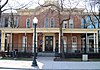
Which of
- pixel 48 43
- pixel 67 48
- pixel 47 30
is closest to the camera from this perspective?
pixel 67 48

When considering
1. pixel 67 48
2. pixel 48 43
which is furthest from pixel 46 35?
pixel 67 48

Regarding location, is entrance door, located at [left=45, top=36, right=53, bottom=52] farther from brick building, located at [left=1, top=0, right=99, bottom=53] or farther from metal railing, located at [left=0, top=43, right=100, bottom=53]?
metal railing, located at [left=0, top=43, right=100, bottom=53]

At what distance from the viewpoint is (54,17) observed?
40.2 metres

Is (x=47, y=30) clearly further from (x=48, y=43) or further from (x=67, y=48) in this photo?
(x=67, y=48)

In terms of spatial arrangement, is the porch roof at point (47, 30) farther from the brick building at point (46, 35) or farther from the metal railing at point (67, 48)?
the metal railing at point (67, 48)

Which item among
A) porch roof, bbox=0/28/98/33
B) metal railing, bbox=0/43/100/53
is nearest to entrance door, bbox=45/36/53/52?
metal railing, bbox=0/43/100/53

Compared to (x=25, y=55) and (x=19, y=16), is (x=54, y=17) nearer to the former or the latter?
(x=19, y=16)

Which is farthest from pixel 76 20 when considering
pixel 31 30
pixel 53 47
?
pixel 31 30

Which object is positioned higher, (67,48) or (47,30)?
(47,30)

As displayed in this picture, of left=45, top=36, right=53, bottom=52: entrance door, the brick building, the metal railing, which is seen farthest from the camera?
left=45, top=36, right=53, bottom=52: entrance door

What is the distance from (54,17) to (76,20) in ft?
14.1

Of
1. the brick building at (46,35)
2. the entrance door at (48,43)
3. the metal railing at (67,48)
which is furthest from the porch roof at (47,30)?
the entrance door at (48,43)

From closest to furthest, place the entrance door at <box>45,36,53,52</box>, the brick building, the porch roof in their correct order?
1. the porch roof
2. the brick building
3. the entrance door at <box>45,36,53,52</box>

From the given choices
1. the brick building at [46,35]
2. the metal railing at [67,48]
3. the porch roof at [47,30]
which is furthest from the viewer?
the brick building at [46,35]
